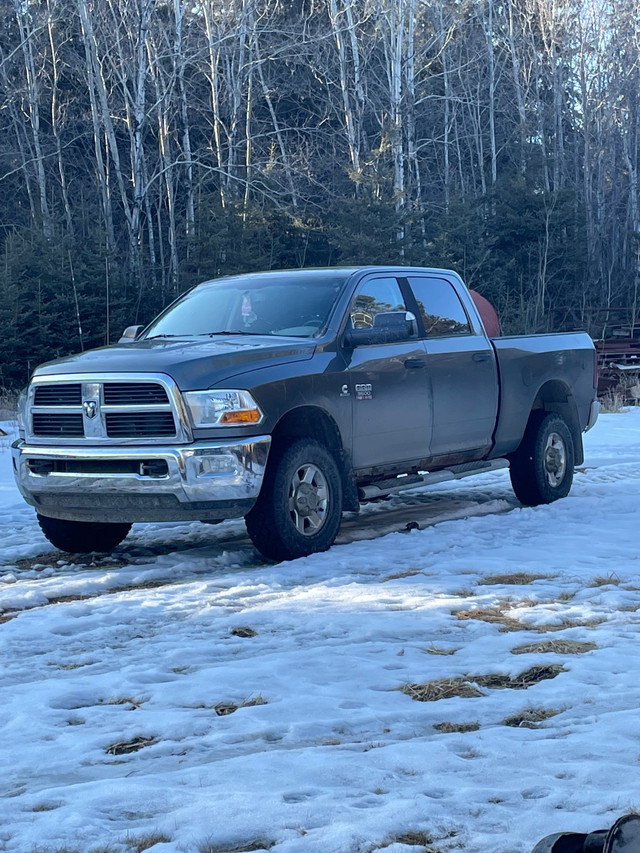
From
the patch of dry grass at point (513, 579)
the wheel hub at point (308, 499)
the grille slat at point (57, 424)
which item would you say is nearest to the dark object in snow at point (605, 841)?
the patch of dry grass at point (513, 579)

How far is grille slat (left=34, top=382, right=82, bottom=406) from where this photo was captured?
777 cm

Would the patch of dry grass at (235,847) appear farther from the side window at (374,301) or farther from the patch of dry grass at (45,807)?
the side window at (374,301)

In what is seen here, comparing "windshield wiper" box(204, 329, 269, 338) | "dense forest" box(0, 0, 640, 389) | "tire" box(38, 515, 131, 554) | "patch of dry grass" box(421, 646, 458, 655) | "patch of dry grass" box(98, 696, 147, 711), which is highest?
"dense forest" box(0, 0, 640, 389)

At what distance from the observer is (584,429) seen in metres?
11.4

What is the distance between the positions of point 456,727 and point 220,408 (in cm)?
352

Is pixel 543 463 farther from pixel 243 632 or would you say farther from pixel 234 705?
pixel 234 705

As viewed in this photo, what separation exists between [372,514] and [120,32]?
31.6 meters

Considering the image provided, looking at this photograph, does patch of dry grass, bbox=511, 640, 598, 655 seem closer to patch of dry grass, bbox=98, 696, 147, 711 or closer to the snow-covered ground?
the snow-covered ground

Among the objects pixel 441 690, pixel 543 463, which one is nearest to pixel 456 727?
pixel 441 690

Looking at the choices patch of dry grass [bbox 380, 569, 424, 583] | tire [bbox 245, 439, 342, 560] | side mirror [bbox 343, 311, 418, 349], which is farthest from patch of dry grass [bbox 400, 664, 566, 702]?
side mirror [bbox 343, 311, 418, 349]

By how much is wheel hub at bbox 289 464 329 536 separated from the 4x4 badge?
135cm

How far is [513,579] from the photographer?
7.14 meters

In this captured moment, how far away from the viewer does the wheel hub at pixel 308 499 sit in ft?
25.6

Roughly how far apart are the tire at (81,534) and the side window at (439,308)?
290 cm
